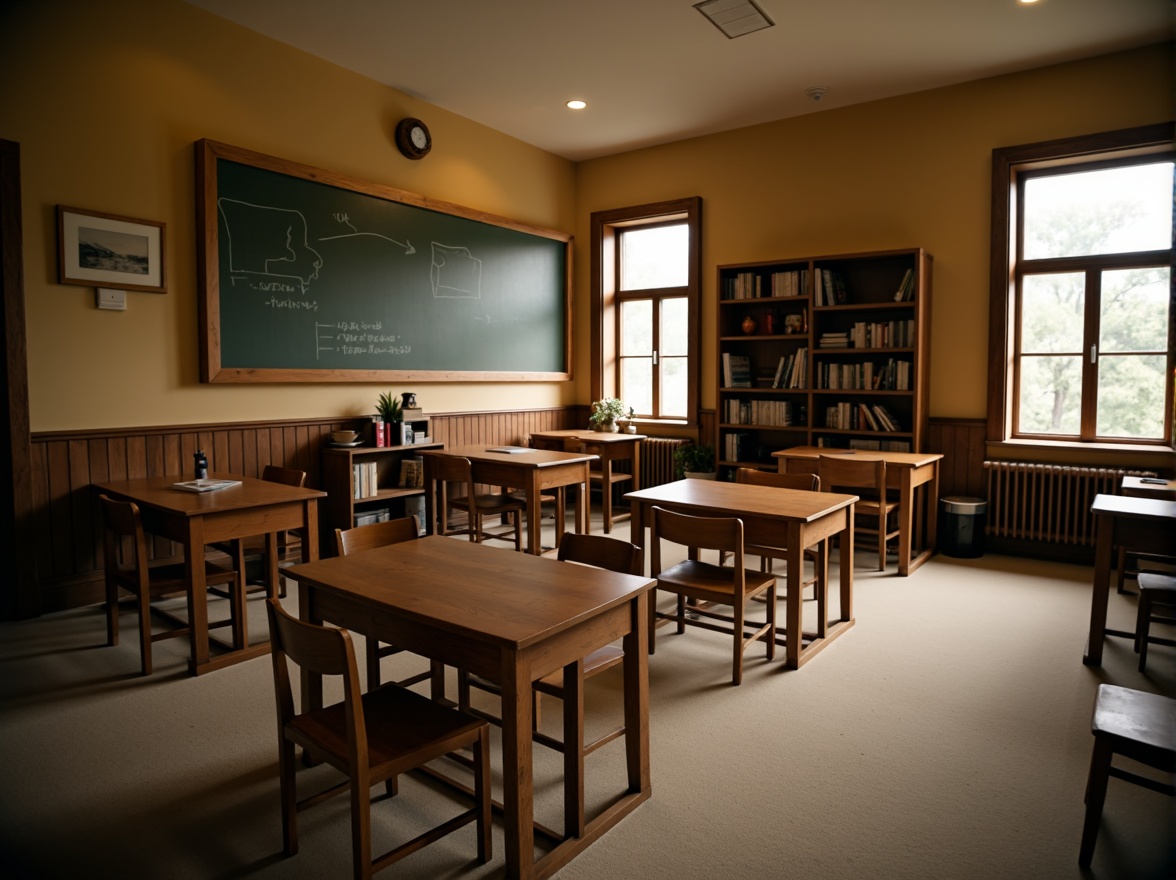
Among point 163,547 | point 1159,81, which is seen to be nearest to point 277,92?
point 163,547

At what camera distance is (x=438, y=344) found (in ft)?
20.0

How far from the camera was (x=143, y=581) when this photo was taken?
3.29 meters

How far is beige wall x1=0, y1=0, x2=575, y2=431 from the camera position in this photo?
3.87 metres

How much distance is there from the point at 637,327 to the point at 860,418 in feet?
8.33

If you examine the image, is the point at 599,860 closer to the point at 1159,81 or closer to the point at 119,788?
the point at 119,788

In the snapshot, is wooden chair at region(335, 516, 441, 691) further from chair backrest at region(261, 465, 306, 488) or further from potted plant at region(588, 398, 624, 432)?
potted plant at region(588, 398, 624, 432)

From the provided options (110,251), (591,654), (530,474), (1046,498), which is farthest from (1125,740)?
(110,251)

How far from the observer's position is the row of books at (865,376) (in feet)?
18.2

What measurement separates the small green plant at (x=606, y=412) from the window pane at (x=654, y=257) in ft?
4.14

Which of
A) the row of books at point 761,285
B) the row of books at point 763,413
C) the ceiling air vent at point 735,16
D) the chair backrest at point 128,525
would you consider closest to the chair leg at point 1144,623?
the row of books at point 763,413

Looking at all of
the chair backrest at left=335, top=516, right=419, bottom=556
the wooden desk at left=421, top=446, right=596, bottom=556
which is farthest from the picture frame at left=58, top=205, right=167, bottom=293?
the chair backrest at left=335, top=516, right=419, bottom=556

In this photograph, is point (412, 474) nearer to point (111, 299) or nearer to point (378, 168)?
point (111, 299)

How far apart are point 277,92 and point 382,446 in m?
2.50

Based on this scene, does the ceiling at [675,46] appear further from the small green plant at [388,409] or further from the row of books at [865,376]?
the small green plant at [388,409]
